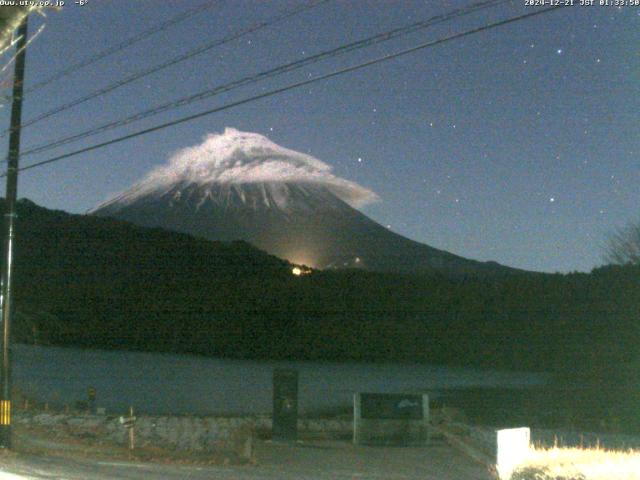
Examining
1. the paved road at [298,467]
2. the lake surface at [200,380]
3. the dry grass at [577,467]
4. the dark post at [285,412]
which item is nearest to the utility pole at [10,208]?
the paved road at [298,467]

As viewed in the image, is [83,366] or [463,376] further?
[463,376]

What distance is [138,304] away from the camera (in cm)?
6381

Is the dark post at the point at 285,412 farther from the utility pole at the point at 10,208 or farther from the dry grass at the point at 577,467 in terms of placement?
the dry grass at the point at 577,467

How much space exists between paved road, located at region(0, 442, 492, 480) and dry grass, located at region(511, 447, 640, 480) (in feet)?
4.74

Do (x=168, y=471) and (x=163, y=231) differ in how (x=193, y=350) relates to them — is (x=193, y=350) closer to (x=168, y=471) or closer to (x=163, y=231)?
(x=163, y=231)

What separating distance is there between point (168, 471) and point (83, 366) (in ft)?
92.7

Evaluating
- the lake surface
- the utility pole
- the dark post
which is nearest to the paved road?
the dark post

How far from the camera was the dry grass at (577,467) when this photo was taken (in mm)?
11039

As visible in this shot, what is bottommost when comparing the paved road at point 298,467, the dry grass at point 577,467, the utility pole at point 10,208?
the paved road at point 298,467

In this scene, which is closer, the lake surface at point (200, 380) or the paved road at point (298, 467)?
the paved road at point (298, 467)

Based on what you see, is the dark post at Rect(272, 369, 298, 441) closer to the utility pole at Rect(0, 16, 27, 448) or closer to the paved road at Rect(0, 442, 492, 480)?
the paved road at Rect(0, 442, 492, 480)

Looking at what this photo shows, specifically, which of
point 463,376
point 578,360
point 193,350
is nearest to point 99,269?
point 193,350

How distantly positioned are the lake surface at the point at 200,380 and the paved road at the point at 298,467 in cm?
1292

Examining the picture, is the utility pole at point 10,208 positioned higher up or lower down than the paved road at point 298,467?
higher up
